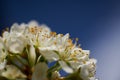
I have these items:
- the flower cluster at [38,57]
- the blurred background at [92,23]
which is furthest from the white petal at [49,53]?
the blurred background at [92,23]

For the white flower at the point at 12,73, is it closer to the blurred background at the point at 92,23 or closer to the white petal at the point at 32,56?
the white petal at the point at 32,56

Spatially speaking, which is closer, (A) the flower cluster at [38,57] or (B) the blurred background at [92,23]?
(A) the flower cluster at [38,57]

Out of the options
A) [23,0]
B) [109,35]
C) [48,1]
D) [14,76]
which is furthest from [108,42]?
[14,76]

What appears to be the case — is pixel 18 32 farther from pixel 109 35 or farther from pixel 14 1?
pixel 14 1

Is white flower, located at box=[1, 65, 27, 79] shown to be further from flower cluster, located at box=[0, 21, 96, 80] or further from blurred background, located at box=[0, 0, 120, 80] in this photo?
blurred background, located at box=[0, 0, 120, 80]

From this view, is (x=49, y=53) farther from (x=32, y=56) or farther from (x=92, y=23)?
(x=92, y=23)

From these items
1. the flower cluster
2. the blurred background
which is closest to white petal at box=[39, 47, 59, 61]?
the flower cluster
